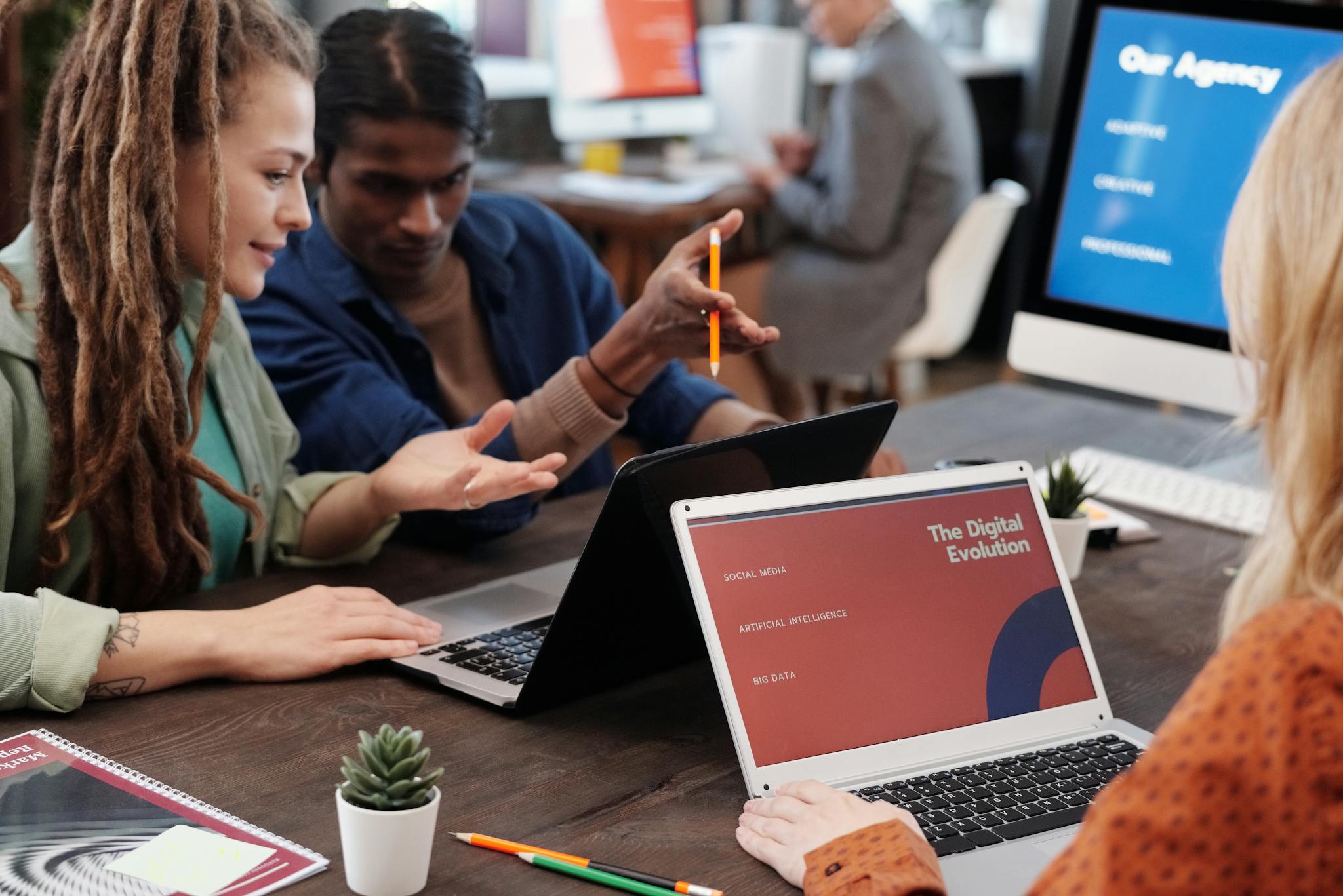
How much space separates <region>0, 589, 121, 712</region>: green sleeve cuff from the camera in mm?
1033

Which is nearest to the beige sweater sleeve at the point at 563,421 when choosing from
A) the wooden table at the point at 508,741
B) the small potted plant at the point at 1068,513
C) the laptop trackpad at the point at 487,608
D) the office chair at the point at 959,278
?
the wooden table at the point at 508,741

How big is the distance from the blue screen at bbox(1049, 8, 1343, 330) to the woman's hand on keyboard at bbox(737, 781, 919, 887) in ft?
3.61

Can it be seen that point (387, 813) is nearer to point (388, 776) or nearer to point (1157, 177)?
point (388, 776)

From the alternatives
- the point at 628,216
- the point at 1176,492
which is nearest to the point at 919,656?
the point at 1176,492

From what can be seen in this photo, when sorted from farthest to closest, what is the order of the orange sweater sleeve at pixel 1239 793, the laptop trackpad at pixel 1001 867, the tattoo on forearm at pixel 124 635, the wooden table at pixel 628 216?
1. the wooden table at pixel 628 216
2. the tattoo on forearm at pixel 124 635
3. the laptop trackpad at pixel 1001 867
4. the orange sweater sleeve at pixel 1239 793

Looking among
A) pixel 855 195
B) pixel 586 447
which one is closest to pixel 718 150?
pixel 855 195

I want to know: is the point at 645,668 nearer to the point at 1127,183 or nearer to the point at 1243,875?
the point at 1243,875

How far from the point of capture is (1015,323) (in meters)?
1.98

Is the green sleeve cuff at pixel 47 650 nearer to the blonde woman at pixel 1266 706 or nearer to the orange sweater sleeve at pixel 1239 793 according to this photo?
the blonde woman at pixel 1266 706

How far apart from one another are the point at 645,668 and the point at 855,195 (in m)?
2.84

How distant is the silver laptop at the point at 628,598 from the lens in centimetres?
100

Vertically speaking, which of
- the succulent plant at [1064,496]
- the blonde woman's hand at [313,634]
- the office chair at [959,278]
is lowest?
the office chair at [959,278]

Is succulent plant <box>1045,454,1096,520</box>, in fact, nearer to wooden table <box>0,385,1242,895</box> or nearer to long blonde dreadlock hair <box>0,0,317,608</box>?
wooden table <box>0,385,1242,895</box>

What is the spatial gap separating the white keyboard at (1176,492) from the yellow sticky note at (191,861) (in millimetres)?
1096
